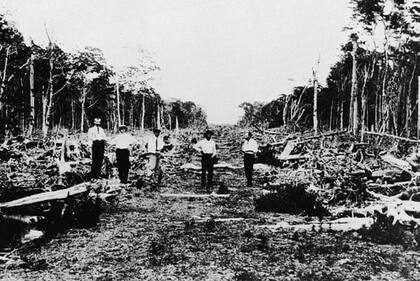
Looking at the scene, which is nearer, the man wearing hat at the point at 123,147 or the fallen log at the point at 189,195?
the fallen log at the point at 189,195

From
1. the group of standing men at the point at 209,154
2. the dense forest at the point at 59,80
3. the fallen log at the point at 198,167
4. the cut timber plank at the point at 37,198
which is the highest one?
the dense forest at the point at 59,80

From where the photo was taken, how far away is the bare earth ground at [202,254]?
211 inches

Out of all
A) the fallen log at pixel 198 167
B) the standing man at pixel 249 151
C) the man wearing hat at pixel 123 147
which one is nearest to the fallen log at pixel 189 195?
the man wearing hat at pixel 123 147

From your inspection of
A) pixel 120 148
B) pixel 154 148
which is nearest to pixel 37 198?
pixel 120 148

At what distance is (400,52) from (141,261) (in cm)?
3800

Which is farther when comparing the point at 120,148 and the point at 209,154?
the point at 209,154

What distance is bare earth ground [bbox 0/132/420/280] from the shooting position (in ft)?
17.6

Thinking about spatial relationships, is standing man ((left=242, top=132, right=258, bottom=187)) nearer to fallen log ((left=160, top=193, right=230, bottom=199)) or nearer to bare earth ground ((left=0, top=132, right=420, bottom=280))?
fallen log ((left=160, top=193, right=230, bottom=199))

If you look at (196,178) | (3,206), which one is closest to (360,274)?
(3,206)

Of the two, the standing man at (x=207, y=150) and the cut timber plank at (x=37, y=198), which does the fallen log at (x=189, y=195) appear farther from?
the cut timber plank at (x=37, y=198)

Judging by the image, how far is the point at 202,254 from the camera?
617 cm

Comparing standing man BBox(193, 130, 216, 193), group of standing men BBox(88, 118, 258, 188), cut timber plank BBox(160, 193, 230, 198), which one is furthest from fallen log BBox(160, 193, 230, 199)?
group of standing men BBox(88, 118, 258, 188)

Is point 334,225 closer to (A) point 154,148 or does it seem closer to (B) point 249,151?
(B) point 249,151

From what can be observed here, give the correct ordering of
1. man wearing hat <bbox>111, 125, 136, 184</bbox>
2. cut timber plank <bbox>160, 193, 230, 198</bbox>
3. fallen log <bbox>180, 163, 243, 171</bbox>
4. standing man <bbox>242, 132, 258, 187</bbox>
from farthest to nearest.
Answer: fallen log <bbox>180, 163, 243, 171</bbox>
standing man <bbox>242, 132, 258, 187</bbox>
man wearing hat <bbox>111, 125, 136, 184</bbox>
cut timber plank <bbox>160, 193, 230, 198</bbox>
